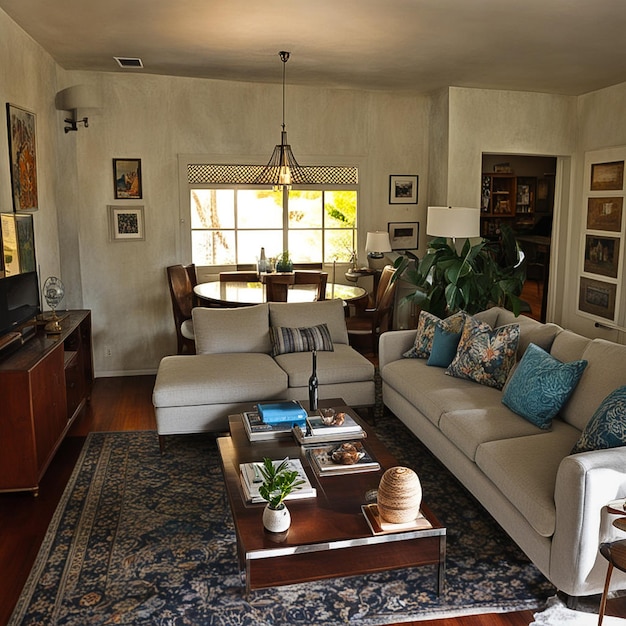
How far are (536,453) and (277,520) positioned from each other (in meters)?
1.26

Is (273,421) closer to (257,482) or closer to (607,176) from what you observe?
(257,482)

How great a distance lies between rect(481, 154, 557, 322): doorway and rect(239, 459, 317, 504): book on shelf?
8364 millimetres

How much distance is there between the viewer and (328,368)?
179 inches

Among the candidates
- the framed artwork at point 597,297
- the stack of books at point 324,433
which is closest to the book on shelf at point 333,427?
the stack of books at point 324,433

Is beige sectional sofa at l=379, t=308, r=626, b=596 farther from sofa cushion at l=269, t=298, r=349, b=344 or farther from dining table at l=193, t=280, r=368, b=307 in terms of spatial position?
dining table at l=193, t=280, r=368, b=307

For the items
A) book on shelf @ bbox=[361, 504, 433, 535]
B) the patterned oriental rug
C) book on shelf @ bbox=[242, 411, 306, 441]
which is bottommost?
the patterned oriental rug

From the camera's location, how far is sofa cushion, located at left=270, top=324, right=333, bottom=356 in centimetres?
484

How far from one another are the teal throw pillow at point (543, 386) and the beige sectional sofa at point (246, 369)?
130cm

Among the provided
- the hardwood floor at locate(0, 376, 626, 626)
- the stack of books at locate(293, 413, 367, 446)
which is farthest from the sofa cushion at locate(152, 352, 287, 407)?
the stack of books at locate(293, 413, 367, 446)

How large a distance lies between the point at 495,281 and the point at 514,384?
2461mm

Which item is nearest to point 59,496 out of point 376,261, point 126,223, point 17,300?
point 17,300

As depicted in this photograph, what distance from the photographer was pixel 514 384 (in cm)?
359

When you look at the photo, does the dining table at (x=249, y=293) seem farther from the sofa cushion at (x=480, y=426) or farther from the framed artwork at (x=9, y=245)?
the sofa cushion at (x=480, y=426)

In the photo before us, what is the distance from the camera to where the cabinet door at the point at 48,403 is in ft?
12.0
